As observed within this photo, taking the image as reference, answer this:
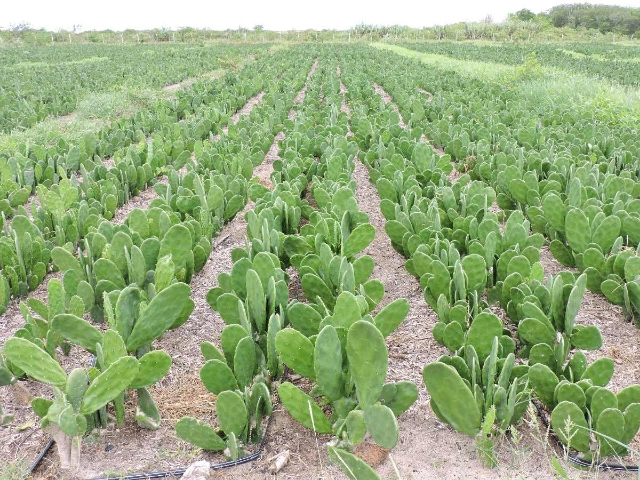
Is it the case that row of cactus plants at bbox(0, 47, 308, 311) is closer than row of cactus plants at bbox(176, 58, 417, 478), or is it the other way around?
row of cactus plants at bbox(176, 58, 417, 478)

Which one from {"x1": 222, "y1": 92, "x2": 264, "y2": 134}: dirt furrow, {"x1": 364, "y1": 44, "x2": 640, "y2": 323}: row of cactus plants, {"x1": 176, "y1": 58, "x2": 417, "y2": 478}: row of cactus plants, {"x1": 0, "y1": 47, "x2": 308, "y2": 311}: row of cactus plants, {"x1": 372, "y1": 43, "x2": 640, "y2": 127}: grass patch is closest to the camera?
{"x1": 176, "y1": 58, "x2": 417, "y2": 478}: row of cactus plants

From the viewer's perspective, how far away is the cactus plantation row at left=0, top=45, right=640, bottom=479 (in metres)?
1.83

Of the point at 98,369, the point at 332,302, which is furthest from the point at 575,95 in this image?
the point at 98,369

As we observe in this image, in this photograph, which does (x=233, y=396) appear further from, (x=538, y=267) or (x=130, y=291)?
(x=538, y=267)

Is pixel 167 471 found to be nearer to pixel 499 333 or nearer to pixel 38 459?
pixel 38 459

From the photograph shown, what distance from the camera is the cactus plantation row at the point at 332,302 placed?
1.83 m

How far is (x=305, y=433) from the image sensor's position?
2086 mm

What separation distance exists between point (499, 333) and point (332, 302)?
834 millimetres

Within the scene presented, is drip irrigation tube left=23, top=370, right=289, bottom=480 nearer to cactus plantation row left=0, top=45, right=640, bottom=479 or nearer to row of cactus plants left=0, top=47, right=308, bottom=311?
cactus plantation row left=0, top=45, right=640, bottom=479

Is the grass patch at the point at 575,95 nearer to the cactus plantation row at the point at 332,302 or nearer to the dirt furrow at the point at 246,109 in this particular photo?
the cactus plantation row at the point at 332,302

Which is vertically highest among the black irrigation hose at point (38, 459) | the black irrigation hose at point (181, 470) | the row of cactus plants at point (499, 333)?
the row of cactus plants at point (499, 333)

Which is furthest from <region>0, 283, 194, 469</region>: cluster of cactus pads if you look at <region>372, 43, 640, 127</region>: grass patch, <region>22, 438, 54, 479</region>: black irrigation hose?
<region>372, 43, 640, 127</region>: grass patch

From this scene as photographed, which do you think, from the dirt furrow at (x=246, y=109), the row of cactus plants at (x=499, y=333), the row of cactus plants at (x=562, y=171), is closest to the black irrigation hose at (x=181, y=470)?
the row of cactus plants at (x=499, y=333)

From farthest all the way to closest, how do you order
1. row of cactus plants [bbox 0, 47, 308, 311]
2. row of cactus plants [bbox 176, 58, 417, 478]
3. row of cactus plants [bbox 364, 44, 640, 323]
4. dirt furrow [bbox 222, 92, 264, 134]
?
dirt furrow [bbox 222, 92, 264, 134], row of cactus plants [bbox 0, 47, 308, 311], row of cactus plants [bbox 364, 44, 640, 323], row of cactus plants [bbox 176, 58, 417, 478]
